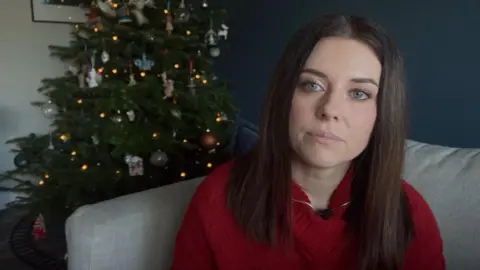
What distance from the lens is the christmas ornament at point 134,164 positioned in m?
2.00

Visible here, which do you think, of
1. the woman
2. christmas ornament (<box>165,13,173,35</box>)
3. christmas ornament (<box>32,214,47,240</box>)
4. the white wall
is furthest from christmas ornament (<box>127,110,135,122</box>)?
the white wall

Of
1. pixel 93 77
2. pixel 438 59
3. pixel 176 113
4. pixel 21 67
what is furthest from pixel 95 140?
pixel 438 59

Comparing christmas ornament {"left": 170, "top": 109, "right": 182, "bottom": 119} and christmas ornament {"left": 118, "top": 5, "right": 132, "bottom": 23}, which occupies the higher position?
christmas ornament {"left": 118, "top": 5, "right": 132, "bottom": 23}

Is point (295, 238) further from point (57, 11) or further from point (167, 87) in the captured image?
point (57, 11)

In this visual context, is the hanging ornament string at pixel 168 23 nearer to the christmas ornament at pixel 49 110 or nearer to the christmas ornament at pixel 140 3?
the christmas ornament at pixel 140 3

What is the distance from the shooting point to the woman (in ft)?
2.52

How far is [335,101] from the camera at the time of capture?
75cm

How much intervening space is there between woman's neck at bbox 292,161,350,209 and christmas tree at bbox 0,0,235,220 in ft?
3.84

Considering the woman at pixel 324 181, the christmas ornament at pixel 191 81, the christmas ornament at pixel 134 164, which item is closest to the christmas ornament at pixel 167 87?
the christmas ornament at pixel 191 81

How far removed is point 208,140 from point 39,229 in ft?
3.79

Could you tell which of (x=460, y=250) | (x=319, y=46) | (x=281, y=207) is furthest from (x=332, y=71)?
(x=460, y=250)

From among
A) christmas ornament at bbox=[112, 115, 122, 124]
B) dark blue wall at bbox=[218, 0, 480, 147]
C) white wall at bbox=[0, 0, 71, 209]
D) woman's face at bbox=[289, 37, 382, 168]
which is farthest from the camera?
white wall at bbox=[0, 0, 71, 209]

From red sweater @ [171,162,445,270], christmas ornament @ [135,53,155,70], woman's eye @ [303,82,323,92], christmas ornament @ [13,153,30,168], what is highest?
woman's eye @ [303,82,323,92]

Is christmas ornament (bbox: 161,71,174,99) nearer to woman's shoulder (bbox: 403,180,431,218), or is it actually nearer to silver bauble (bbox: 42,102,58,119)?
silver bauble (bbox: 42,102,58,119)
